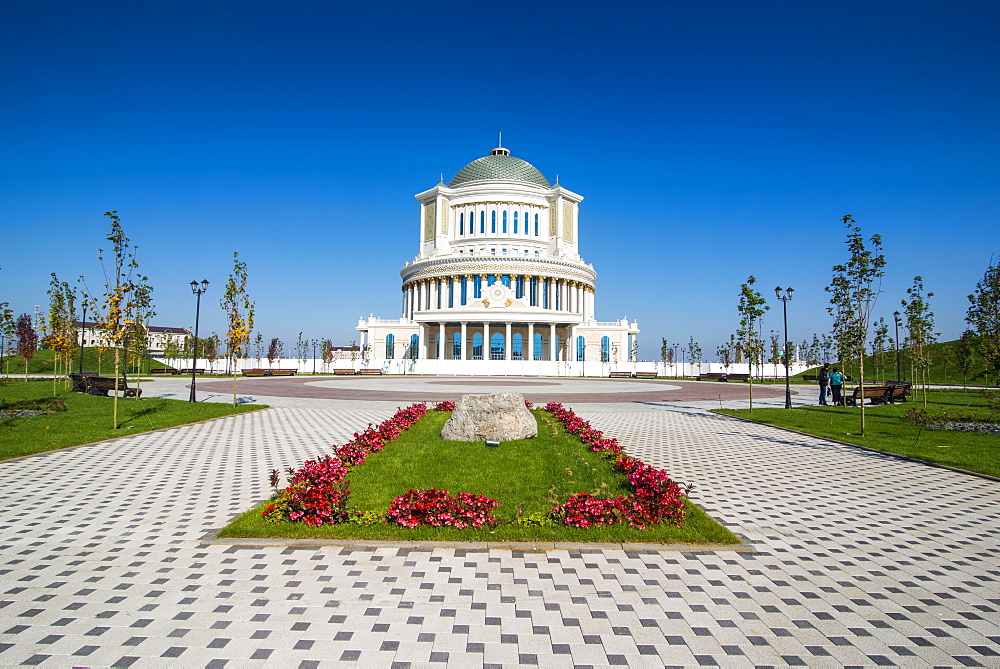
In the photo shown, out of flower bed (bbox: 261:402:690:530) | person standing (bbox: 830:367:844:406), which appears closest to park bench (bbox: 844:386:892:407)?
person standing (bbox: 830:367:844:406)

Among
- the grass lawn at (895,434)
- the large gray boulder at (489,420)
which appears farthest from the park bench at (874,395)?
the large gray boulder at (489,420)

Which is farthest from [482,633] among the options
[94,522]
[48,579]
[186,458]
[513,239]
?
[513,239]

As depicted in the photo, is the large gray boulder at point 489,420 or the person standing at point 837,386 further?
the person standing at point 837,386

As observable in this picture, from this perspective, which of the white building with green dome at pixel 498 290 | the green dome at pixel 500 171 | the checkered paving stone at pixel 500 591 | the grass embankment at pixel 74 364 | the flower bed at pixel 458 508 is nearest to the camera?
the checkered paving stone at pixel 500 591

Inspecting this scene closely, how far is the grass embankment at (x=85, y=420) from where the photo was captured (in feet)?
43.7

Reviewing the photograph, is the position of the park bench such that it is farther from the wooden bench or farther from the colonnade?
the colonnade

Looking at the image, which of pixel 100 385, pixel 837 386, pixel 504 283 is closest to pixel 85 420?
pixel 100 385

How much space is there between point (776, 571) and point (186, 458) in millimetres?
12056

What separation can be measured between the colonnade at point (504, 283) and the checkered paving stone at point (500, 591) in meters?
70.2

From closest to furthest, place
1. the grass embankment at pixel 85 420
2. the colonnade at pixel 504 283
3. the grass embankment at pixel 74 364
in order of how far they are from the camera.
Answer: the grass embankment at pixel 85 420
the grass embankment at pixel 74 364
the colonnade at pixel 504 283

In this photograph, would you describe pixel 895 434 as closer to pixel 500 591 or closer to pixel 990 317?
pixel 990 317

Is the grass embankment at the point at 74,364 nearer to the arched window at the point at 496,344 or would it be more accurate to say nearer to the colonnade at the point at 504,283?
the colonnade at the point at 504,283

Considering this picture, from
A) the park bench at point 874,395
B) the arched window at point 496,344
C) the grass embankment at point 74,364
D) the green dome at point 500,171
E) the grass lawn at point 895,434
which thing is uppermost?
the green dome at point 500,171

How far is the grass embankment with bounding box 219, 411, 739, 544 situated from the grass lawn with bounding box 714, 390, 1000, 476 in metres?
8.29
